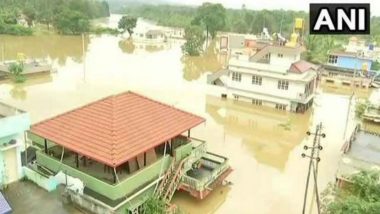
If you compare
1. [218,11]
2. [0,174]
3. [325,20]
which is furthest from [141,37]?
[325,20]

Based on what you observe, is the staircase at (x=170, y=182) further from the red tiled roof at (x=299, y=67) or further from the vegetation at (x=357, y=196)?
the red tiled roof at (x=299, y=67)

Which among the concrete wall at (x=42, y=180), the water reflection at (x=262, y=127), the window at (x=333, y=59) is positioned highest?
the window at (x=333, y=59)

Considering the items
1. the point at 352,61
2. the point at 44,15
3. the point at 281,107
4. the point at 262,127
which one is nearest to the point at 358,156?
the point at 262,127

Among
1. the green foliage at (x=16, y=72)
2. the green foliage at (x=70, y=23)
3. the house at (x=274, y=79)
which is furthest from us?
the green foliage at (x=70, y=23)

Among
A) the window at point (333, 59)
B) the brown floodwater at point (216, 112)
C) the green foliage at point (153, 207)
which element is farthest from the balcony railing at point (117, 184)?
the window at point (333, 59)

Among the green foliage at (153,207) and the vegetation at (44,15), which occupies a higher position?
the vegetation at (44,15)

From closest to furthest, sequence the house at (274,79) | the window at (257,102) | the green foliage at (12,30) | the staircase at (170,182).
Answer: the staircase at (170,182), the house at (274,79), the window at (257,102), the green foliage at (12,30)

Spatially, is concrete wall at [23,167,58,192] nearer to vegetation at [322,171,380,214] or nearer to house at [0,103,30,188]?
house at [0,103,30,188]
